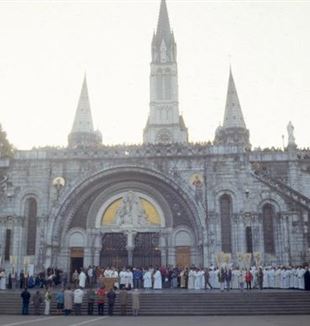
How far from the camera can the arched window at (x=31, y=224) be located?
35.6 meters

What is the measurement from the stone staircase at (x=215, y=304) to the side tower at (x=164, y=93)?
49.7 m

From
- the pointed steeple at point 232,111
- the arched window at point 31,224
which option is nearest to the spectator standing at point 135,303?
the arched window at point 31,224

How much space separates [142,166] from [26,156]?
9.66 meters

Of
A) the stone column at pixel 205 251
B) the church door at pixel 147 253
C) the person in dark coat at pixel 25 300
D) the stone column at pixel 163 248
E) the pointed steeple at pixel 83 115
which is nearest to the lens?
the person in dark coat at pixel 25 300

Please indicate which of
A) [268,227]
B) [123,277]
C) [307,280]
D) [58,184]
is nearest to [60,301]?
[123,277]

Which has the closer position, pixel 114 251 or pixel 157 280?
pixel 157 280

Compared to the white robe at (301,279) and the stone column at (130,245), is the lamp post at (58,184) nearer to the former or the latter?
the stone column at (130,245)

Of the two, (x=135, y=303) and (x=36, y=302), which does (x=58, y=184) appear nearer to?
(x=36, y=302)

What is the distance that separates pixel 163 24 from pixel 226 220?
53.6 meters

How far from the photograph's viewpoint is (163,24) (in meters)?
79.7

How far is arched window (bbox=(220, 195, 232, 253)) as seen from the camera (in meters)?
34.2

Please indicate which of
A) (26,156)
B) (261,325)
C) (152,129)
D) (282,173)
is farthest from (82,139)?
(261,325)

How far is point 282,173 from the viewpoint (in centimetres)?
4094

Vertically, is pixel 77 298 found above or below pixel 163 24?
below
